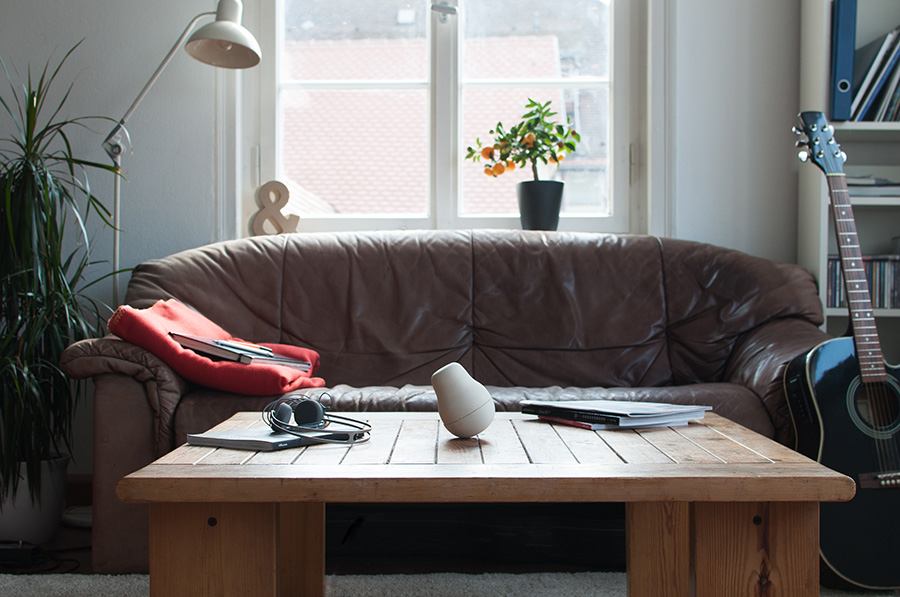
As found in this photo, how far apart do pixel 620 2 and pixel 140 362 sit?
7.56 feet

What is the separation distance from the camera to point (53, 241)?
202 cm

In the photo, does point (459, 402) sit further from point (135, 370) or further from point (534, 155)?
point (534, 155)

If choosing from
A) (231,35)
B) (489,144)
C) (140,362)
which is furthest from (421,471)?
(489,144)

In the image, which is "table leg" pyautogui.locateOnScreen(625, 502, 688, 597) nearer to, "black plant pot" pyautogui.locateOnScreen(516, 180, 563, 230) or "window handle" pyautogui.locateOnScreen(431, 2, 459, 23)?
"black plant pot" pyautogui.locateOnScreen(516, 180, 563, 230)

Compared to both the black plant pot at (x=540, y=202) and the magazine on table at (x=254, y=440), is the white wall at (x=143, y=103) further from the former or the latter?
the magazine on table at (x=254, y=440)

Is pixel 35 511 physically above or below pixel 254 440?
below

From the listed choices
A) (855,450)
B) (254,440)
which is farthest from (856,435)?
(254,440)

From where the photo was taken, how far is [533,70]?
114 inches

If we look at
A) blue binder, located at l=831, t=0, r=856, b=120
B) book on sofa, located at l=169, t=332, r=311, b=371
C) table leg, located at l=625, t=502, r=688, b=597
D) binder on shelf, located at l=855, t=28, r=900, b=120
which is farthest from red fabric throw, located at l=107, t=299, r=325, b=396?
binder on shelf, located at l=855, t=28, r=900, b=120

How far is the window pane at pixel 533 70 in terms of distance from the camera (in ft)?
9.47

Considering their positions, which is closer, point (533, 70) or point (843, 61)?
point (843, 61)

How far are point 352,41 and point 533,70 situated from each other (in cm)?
76

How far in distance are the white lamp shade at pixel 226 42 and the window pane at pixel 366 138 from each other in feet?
1.68

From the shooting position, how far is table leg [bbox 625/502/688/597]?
111cm
